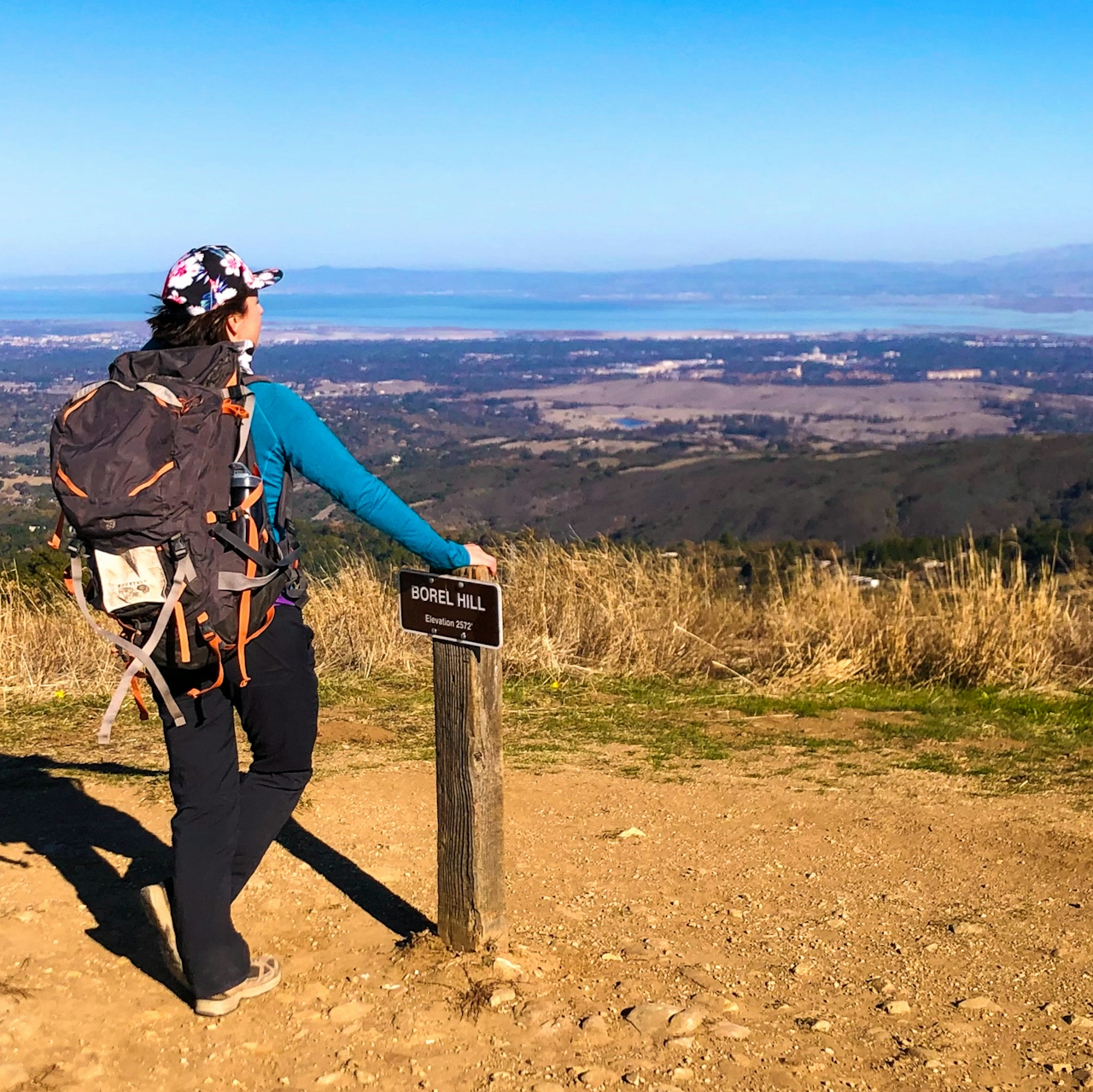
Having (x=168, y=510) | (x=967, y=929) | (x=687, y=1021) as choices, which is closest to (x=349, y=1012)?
(x=687, y=1021)

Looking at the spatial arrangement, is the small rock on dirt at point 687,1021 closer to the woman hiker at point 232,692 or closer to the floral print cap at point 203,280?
the woman hiker at point 232,692

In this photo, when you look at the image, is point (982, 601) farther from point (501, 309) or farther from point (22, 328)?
point (501, 309)

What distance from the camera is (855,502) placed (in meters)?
32.4

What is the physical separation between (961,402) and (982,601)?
60.5m

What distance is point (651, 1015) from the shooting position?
2844 millimetres

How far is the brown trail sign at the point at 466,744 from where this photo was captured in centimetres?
285

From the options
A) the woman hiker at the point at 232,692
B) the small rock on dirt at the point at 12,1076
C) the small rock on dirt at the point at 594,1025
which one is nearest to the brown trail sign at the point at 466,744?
the woman hiker at the point at 232,692

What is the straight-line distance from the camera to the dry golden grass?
6.91 m

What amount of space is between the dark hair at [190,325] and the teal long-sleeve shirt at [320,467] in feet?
0.59

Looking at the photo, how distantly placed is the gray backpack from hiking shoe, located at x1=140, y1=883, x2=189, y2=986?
49cm

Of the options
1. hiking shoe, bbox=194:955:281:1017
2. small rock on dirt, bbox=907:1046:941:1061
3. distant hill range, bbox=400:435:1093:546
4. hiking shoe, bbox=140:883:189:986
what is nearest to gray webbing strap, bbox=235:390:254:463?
hiking shoe, bbox=140:883:189:986

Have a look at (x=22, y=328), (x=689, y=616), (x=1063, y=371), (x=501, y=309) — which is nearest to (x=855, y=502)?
(x=689, y=616)

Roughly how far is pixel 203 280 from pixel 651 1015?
6.44 ft

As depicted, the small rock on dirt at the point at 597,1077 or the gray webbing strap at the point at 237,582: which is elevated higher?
the gray webbing strap at the point at 237,582
